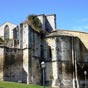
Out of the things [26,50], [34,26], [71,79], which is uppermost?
[34,26]

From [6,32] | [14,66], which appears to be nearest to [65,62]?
[14,66]

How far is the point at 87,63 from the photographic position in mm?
73188

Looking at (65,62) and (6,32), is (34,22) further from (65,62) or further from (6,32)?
(65,62)

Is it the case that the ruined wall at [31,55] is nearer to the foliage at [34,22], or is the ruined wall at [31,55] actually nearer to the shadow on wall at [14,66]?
the shadow on wall at [14,66]

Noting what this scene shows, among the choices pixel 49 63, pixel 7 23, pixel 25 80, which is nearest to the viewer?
pixel 25 80

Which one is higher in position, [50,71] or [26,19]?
[26,19]

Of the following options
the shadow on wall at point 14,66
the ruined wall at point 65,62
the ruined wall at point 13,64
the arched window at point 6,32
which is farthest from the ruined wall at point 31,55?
the arched window at point 6,32

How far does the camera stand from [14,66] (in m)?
65.0

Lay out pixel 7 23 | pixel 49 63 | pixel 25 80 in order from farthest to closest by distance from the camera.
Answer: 1. pixel 7 23
2. pixel 49 63
3. pixel 25 80

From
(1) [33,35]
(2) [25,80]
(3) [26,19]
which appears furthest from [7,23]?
(2) [25,80]

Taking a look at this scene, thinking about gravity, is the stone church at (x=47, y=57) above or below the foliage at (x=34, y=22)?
below

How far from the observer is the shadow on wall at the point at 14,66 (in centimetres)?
6391

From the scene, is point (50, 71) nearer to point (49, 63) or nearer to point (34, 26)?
point (49, 63)

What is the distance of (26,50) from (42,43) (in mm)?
5507
